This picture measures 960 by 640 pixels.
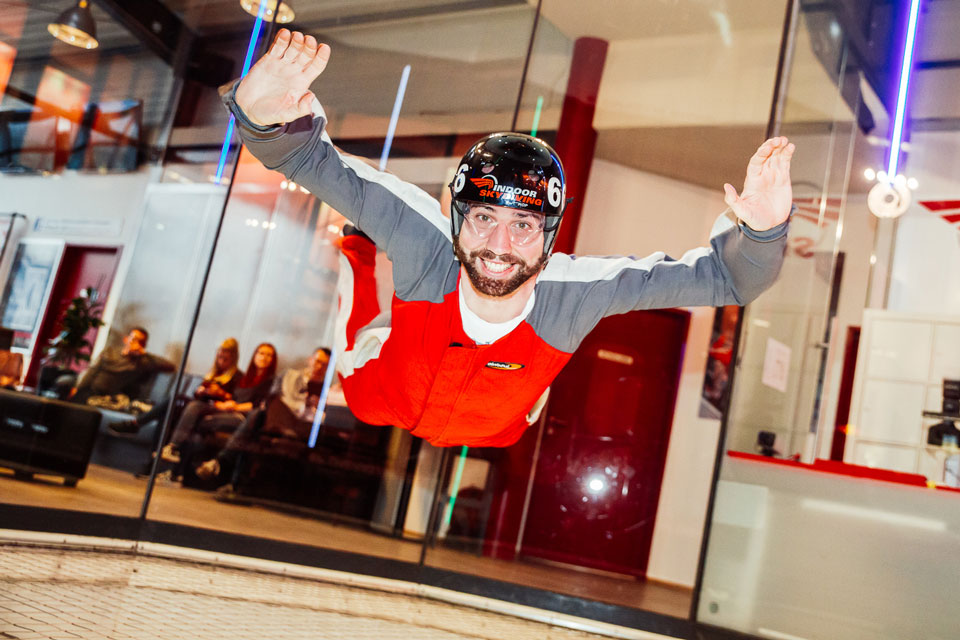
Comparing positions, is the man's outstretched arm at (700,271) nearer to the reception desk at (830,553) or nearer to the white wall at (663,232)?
the reception desk at (830,553)

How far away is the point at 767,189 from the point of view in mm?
1836

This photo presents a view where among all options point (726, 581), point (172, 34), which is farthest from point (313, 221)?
point (726, 581)

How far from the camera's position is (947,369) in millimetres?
4883

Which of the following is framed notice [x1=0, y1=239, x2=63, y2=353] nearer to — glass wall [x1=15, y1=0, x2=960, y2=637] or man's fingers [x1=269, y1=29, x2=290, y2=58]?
glass wall [x1=15, y1=0, x2=960, y2=637]

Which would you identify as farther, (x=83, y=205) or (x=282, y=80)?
(x=83, y=205)

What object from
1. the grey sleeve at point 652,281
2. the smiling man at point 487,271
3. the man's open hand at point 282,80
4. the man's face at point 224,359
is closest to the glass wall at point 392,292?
the man's face at point 224,359

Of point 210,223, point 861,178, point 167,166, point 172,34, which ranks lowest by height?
point 210,223

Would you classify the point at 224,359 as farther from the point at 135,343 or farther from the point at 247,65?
the point at 247,65

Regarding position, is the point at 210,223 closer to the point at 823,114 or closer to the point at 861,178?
the point at 823,114

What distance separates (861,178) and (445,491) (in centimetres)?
366

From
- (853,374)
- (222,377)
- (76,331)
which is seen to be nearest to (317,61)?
(76,331)

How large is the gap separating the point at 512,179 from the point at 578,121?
3758mm

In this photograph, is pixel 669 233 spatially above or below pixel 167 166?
above

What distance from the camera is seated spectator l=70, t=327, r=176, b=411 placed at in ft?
14.4
